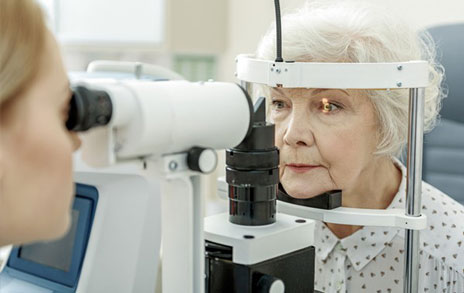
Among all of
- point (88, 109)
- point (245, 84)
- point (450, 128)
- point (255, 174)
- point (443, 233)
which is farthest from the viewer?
point (450, 128)

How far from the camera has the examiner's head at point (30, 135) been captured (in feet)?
1.86

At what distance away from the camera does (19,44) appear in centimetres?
56

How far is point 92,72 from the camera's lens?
4.06ft

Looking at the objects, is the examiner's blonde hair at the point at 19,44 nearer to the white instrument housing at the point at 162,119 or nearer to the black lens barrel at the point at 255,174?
the white instrument housing at the point at 162,119

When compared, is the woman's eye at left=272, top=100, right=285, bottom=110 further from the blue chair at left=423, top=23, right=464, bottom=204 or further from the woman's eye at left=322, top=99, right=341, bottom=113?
the blue chair at left=423, top=23, right=464, bottom=204

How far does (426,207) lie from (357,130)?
254 millimetres

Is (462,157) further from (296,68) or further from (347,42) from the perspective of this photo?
(296,68)

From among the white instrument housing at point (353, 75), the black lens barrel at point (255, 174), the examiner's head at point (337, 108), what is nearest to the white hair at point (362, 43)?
the examiner's head at point (337, 108)

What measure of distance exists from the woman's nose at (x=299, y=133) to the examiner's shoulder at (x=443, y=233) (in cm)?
33

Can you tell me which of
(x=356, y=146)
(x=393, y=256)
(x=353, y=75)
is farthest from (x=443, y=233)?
(x=353, y=75)

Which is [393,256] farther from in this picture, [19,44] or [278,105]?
[19,44]

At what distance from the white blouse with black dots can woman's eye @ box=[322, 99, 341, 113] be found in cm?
27

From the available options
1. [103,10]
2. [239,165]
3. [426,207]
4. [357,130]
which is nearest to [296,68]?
[239,165]

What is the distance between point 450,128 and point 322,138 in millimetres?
875
